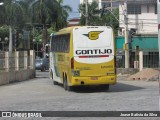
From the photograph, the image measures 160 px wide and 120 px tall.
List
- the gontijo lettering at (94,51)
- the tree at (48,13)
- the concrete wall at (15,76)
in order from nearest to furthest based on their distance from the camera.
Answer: the gontijo lettering at (94,51)
the concrete wall at (15,76)
the tree at (48,13)

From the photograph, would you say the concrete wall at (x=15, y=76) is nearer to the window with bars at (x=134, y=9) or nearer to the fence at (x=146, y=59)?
the fence at (x=146, y=59)

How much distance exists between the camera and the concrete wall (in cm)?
2836

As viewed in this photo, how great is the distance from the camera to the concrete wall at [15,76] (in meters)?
28.4

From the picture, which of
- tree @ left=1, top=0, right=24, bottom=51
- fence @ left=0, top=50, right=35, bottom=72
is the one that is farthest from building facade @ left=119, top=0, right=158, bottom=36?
fence @ left=0, top=50, right=35, bottom=72

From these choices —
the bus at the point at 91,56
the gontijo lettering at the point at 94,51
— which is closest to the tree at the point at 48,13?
the bus at the point at 91,56

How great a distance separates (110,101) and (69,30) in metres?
6.47

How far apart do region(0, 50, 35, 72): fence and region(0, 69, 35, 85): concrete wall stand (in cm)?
27

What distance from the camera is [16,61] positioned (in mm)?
31766

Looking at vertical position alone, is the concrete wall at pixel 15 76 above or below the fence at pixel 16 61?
below

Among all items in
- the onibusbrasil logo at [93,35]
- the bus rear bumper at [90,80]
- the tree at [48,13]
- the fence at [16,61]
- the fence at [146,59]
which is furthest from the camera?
the tree at [48,13]

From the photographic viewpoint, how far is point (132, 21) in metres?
71.7

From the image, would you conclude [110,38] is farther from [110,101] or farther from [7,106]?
[7,106]

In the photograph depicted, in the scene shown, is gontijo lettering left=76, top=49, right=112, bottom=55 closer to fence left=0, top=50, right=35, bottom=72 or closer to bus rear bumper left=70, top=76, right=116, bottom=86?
bus rear bumper left=70, top=76, right=116, bottom=86

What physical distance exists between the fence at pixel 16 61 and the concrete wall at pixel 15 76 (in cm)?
27
